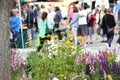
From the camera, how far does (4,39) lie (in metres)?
6.31

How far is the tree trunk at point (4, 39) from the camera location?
6109 millimetres

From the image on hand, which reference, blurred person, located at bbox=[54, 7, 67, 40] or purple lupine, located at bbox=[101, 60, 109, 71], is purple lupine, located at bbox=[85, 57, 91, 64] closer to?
purple lupine, located at bbox=[101, 60, 109, 71]

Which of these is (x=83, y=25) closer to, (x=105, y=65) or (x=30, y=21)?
(x=30, y=21)

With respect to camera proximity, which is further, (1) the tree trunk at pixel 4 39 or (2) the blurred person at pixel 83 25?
(2) the blurred person at pixel 83 25

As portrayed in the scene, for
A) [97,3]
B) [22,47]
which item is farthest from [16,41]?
[97,3]

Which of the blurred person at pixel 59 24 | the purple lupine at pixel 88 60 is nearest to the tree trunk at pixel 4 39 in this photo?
the purple lupine at pixel 88 60

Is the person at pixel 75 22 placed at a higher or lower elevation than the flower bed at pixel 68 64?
lower

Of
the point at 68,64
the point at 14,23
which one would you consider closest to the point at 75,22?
the point at 14,23

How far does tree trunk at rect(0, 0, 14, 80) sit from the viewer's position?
6109 millimetres

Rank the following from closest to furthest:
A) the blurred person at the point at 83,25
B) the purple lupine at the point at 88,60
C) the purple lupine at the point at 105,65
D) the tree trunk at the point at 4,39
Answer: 1. the tree trunk at the point at 4,39
2. the purple lupine at the point at 105,65
3. the purple lupine at the point at 88,60
4. the blurred person at the point at 83,25

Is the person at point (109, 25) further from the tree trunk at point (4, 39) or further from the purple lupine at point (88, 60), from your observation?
the tree trunk at point (4, 39)

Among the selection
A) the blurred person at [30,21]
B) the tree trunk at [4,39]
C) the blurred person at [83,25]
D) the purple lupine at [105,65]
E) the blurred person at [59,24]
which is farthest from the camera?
the blurred person at [30,21]

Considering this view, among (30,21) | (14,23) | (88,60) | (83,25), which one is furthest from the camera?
(30,21)

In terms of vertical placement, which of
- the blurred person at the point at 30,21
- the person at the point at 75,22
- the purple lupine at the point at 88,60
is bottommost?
the blurred person at the point at 30,21
